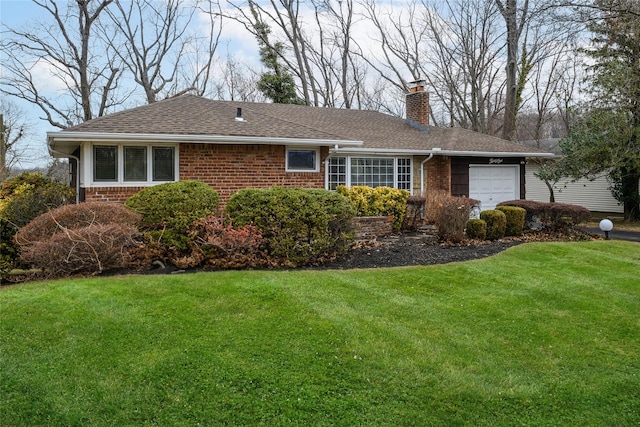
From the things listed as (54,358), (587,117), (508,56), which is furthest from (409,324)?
(508,56)

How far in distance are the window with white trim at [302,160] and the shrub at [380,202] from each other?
0.99 metres

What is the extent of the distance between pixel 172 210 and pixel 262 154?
435 cm

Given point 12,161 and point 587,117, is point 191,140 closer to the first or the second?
point 587,117

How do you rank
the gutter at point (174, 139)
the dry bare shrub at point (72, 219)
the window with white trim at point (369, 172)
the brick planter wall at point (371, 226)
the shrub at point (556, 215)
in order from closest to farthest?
the dry bare shrub at point (72, 219), the gutter at point (174, 139), the brick planter wall at point (371, 226), the shrub at point (556, 215), the window with white trim at point (369, 172)

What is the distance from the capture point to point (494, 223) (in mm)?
11250

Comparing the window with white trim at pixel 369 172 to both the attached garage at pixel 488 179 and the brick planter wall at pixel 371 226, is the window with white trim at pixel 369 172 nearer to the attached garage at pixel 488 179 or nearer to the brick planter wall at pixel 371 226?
the attached garage at pixel 488 179

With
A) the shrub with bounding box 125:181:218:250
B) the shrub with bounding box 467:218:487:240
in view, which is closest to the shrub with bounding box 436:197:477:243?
the shrub with bounding box 467:218:487:240

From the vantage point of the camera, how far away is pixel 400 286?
263 inches

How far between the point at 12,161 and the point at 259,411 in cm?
2897

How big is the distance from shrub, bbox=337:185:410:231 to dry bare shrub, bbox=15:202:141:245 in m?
5.96

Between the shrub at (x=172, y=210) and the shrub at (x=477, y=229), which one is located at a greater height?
the shrub at (x=172, y=210)

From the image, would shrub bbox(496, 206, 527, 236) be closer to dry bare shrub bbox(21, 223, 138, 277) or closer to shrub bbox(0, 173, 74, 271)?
dry bare shrub bbox(21, 223, 138, 277)

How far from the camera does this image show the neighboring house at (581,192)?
2230cm

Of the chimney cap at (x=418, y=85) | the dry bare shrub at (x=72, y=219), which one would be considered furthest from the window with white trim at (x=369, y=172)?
the dry bare shrub at (x=72, y=219)
